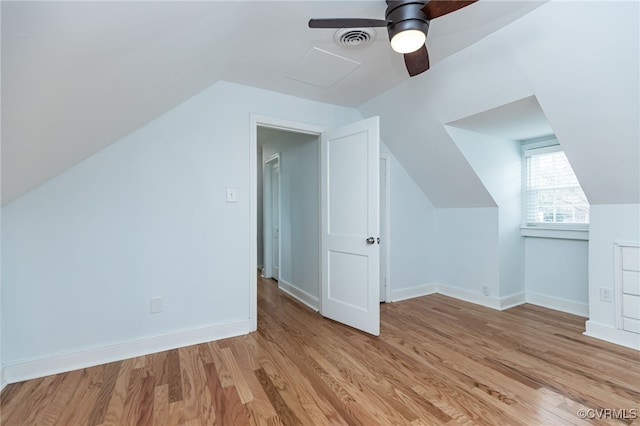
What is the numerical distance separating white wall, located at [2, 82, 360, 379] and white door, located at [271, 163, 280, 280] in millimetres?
1847

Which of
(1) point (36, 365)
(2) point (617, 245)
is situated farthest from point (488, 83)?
(1) point (36, 365)

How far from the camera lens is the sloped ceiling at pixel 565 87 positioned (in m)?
1.74

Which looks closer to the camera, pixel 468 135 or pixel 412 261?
pixel 468 135

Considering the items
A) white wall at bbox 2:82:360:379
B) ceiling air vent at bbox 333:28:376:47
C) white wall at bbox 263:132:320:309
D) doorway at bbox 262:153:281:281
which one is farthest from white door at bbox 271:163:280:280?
ceiling air vent at bbox 333:28:376:47

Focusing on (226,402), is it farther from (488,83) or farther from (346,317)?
(488,83)

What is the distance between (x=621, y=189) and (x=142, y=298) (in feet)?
13.1

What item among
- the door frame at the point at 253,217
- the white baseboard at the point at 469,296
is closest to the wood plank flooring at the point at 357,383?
the door frame at the point at 253,217

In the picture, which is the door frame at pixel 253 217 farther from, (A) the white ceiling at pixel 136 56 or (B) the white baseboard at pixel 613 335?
(B) the white baseboard at pixel 613 335

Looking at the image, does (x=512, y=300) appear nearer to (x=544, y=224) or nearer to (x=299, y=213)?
(x=544, y=224)

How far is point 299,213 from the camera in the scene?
12.9 ft

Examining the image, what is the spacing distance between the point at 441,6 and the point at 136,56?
5.10 ft

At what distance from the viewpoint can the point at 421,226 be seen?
13.1ft

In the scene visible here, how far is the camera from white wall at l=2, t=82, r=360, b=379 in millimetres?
2035

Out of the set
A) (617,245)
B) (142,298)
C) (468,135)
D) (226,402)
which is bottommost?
(226,402)
